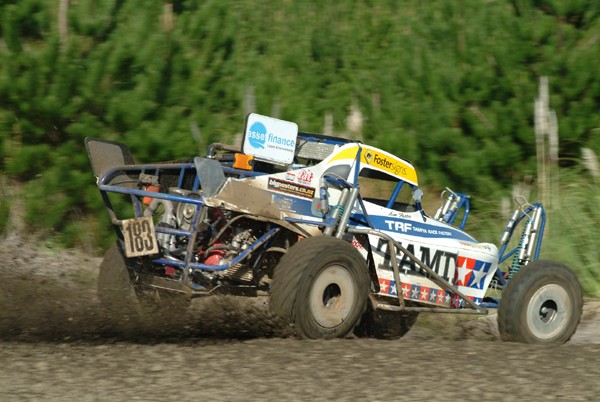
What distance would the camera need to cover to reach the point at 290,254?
7.05 metres

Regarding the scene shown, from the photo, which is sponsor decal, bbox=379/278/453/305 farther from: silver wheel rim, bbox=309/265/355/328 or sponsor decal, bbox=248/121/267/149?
sponsor decal, bbox=248/121/267/149

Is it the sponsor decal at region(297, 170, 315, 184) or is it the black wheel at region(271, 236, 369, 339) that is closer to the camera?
the black wheel at region(271, 236, 369, 339)

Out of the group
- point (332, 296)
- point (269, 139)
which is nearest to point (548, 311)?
point (332, 296)

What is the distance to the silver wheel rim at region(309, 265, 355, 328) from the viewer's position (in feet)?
23.2

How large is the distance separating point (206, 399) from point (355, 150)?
10.8 feet

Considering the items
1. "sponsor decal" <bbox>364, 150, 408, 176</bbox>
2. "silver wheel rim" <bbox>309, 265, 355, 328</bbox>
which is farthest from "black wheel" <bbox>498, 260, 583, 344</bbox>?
"silver wheel rim" <bbox>309, 265, 355, 328</bbox>

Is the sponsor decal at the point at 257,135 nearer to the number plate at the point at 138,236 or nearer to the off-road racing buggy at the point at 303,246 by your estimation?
the off-road racing buggy at the point at 303,246

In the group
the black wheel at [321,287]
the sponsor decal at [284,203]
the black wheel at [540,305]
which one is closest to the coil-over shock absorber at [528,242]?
the black wheel at [540,305]

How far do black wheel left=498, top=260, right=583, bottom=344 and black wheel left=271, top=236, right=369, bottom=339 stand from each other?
5.16 feet

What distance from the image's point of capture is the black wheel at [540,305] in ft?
27.2

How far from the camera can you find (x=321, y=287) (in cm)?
710

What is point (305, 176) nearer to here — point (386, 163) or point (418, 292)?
point (386, 163)

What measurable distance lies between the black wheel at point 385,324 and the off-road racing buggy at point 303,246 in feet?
2.88

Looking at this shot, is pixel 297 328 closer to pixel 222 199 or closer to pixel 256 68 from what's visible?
pixel 222 199
